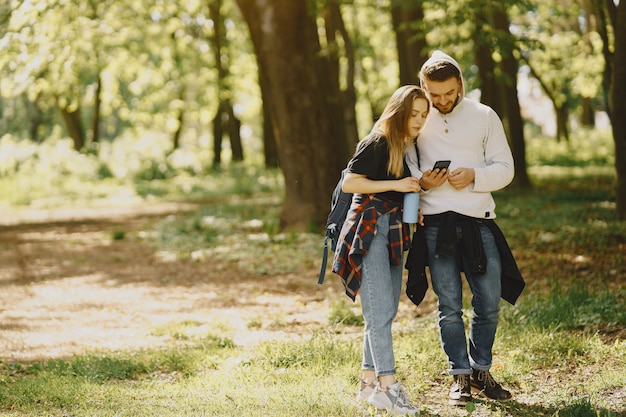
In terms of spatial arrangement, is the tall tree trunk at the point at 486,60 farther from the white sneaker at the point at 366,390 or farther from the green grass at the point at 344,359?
the white sneaker at the point at 366,390

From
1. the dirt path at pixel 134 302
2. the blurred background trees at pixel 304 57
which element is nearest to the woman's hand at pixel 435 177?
the dirt path at pixel 134 302

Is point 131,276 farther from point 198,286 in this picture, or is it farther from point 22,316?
point 22,316

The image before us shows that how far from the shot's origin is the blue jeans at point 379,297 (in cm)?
457

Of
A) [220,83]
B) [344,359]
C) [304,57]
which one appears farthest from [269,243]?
[220,83]

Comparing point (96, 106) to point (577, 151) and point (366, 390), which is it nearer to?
point (577, 151)

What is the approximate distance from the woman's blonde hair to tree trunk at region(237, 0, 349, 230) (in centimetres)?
799

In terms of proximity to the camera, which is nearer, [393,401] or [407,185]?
[407,185]

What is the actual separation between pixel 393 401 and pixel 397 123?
165cm

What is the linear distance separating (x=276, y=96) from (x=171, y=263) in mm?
3206

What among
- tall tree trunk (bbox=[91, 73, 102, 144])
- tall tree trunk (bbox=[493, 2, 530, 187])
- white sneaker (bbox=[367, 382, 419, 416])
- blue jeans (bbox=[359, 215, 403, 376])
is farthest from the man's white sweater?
tall tree trunk (bbox=[91, 73, 102, 144])

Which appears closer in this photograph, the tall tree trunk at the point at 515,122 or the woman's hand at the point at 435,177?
the woman's hand at the point at 435,177

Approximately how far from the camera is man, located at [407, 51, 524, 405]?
4.54m

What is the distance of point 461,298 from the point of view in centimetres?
472

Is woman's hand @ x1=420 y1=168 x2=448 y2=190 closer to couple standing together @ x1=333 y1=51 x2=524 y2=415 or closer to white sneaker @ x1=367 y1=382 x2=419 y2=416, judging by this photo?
couple standing together @ x1=333 y1=51 x2=524 y2=415
